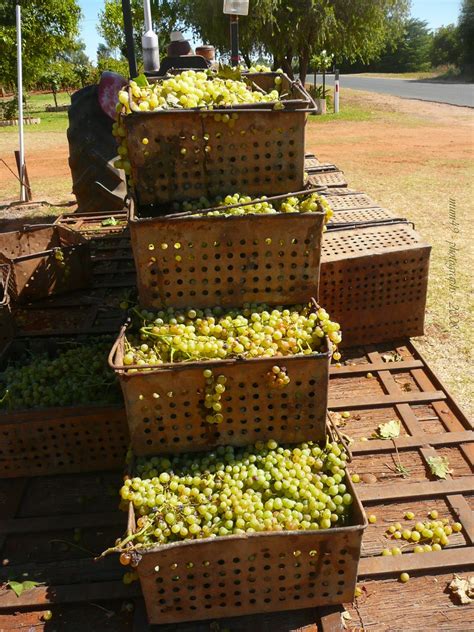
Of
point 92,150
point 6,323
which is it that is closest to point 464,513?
point 6,323

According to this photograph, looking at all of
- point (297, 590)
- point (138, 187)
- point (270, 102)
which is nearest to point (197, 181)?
point (138, 187)

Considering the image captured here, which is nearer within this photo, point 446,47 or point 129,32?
point 129,32

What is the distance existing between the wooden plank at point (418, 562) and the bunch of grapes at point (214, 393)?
3.85 feet

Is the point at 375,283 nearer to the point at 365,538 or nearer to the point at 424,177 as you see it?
the point at 365,538

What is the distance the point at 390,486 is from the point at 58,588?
2090 mm

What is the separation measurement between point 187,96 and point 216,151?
33 cm

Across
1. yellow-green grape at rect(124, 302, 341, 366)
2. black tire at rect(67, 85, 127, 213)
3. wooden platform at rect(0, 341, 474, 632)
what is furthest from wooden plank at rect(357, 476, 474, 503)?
black tire at rect(67, 85, 127, 213)

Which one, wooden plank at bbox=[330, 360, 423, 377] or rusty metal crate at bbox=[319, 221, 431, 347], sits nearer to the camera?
wooden plank at bbox=[330, 360, 423, 377]

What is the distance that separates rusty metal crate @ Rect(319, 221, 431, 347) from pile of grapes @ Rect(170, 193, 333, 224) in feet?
5.45

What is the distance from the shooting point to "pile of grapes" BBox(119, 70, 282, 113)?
2.80 meters

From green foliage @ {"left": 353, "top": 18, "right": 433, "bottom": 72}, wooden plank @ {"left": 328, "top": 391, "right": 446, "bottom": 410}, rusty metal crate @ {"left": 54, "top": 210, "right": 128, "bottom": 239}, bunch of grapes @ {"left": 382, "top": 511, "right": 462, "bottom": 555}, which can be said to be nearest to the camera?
bunch of grapes @ {"left": 382, "top": 511, "right": 462, "bottom": 555}

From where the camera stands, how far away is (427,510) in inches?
128

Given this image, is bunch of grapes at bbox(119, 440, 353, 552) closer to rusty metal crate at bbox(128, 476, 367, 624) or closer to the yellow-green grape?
rusty metal crate at bbox(128, 476, 367, 624)

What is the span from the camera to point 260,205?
290cm
